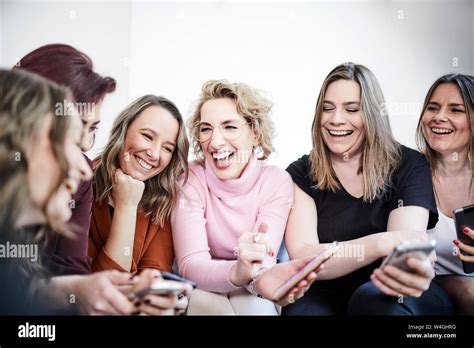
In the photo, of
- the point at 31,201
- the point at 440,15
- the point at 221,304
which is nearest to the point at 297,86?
the point at 440,15

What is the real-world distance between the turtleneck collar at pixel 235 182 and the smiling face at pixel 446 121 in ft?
2.12

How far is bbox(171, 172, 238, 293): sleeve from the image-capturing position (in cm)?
218

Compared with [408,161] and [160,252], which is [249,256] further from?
[408,161]

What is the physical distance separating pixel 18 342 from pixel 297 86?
137 cm

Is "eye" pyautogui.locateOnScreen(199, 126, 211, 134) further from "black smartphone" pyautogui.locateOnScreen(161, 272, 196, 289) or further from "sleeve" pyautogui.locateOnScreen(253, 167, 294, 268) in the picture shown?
"black smartphone" pyautogui.locateOnScreen(161, 272, 196, 289)

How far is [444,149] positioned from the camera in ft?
7.50

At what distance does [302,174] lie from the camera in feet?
7.60

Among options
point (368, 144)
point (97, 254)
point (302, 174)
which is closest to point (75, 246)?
point (97, 254)

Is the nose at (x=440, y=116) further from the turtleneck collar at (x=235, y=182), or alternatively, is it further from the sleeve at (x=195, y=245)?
the sleeve at (x=195, y=245)

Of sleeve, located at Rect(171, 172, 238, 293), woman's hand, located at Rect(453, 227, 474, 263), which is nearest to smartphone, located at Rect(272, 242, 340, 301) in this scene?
sleeve, located at Rect(171, 172, 238, 293)

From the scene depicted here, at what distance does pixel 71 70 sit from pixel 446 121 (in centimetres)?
136

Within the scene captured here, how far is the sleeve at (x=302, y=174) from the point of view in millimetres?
2303

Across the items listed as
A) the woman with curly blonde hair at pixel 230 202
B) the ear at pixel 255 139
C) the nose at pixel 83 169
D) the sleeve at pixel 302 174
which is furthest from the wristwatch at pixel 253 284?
the nose at pixel 83 169

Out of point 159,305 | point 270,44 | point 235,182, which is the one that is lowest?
point 159,305
